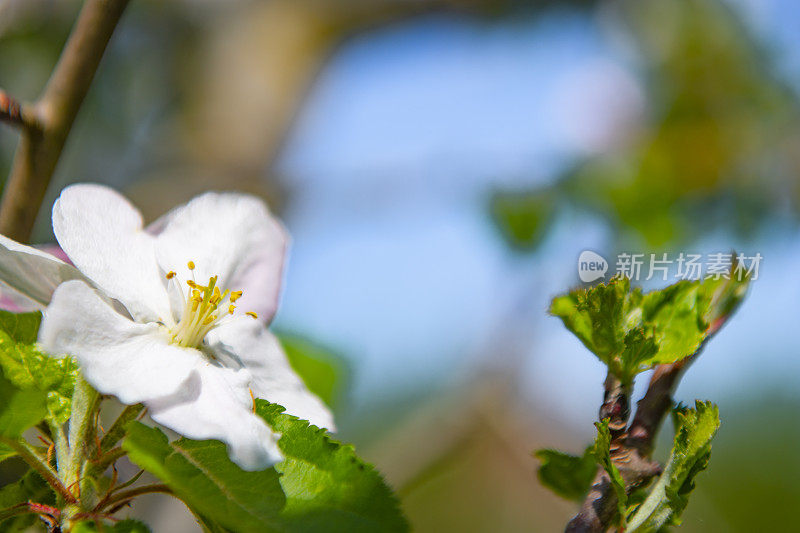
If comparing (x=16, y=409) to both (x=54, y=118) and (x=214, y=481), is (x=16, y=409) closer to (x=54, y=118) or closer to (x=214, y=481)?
(x=214, y=481)

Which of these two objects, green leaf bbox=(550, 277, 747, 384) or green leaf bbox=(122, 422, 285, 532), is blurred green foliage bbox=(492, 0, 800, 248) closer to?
green leaf bbox=(550, 277, 747, 384)

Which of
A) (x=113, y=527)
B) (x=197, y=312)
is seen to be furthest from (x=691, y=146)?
(x=113, y=527)

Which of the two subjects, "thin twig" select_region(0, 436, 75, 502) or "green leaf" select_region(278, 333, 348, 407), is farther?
"green leaf" select_region(278, 333, 348, 407)

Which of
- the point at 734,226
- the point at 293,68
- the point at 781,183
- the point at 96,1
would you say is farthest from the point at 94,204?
the point at 293,68

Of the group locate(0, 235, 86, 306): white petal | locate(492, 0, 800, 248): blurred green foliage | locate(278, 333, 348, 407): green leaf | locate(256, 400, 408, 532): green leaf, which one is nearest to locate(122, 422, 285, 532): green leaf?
locate(256, 400, 408, 532): green leaf

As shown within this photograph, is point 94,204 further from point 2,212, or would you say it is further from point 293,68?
point 293,68
